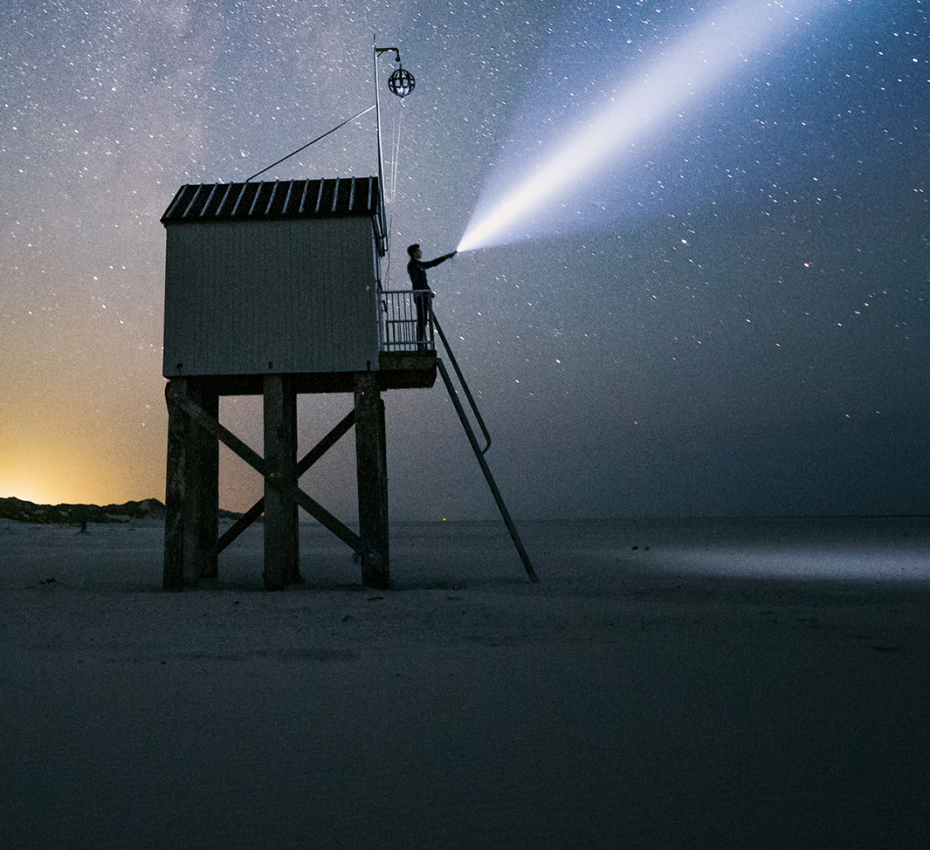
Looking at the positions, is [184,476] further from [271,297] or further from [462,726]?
[462,726]

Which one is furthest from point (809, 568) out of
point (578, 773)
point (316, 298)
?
point (578, 773)

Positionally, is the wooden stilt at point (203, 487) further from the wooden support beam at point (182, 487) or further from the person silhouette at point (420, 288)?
the person silhouette at point (420, 288)

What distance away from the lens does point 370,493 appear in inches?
481

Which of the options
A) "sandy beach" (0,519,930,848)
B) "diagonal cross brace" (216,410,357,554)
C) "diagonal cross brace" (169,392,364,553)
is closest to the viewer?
"sandy beach" (0,519,930,848)

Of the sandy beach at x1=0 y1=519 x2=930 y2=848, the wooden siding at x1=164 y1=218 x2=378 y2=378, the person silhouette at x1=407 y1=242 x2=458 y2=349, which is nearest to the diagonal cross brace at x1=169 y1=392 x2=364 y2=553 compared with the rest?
the wooden siding at x1=164 y1=218 x2=378 y2=378

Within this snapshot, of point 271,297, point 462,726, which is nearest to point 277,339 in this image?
point 271,297

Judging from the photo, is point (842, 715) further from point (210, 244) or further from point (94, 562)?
point (94, 562)

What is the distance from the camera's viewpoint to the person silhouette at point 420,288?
12789 millimetres

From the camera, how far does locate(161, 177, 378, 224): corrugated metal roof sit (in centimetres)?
1259

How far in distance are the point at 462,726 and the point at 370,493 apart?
25.4 feet

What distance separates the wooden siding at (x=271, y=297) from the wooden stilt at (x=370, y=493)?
0.81m

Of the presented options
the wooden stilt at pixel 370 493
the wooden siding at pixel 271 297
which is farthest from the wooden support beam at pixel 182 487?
the wooden stilt at pixel 370 493

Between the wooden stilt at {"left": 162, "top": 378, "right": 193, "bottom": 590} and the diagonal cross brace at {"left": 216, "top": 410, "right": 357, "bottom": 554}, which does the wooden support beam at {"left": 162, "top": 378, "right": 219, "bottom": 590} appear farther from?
the diagonal cross brace at {"left": 216, "top": 410, "right": 357, "bottom": 554}

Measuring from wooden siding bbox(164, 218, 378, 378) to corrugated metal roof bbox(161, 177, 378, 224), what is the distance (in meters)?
0.15
